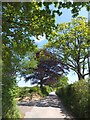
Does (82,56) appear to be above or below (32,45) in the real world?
above

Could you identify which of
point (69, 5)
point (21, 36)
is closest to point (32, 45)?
point (21, 36)

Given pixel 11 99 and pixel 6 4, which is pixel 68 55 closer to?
pixel 11 99

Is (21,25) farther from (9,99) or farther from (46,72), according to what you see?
(46,72)

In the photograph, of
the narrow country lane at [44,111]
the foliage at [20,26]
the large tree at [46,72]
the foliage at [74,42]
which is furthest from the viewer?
the large tree at [46,72]

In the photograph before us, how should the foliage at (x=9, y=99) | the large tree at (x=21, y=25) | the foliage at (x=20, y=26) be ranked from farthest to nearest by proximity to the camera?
the foliage at (x=9, y=99), the foliage at (x=20, y=26), the large tree at (x=21, y=25)

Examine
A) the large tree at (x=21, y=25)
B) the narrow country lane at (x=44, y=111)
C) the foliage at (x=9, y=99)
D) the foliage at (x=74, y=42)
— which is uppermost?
the foliage at (x=74, y=42)

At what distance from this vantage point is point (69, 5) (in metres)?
6.59

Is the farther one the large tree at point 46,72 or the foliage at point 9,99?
the large tree at point 46,72

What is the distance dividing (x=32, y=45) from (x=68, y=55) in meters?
22.8

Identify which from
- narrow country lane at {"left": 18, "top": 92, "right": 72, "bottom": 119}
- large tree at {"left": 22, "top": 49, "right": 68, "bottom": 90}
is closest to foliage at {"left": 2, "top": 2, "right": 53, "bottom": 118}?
narrow country lane at {"left": 18, "top": 92, "right": 72, "bottom": 119}

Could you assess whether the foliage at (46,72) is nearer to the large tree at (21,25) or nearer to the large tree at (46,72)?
the large tree at (46,72)

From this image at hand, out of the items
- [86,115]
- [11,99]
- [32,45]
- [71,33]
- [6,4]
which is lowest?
[86,115]

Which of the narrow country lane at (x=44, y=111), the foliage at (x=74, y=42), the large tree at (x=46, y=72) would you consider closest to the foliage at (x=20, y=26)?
the narrow country lane at (x=44, y=111)

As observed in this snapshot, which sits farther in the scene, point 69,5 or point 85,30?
point 85,30
